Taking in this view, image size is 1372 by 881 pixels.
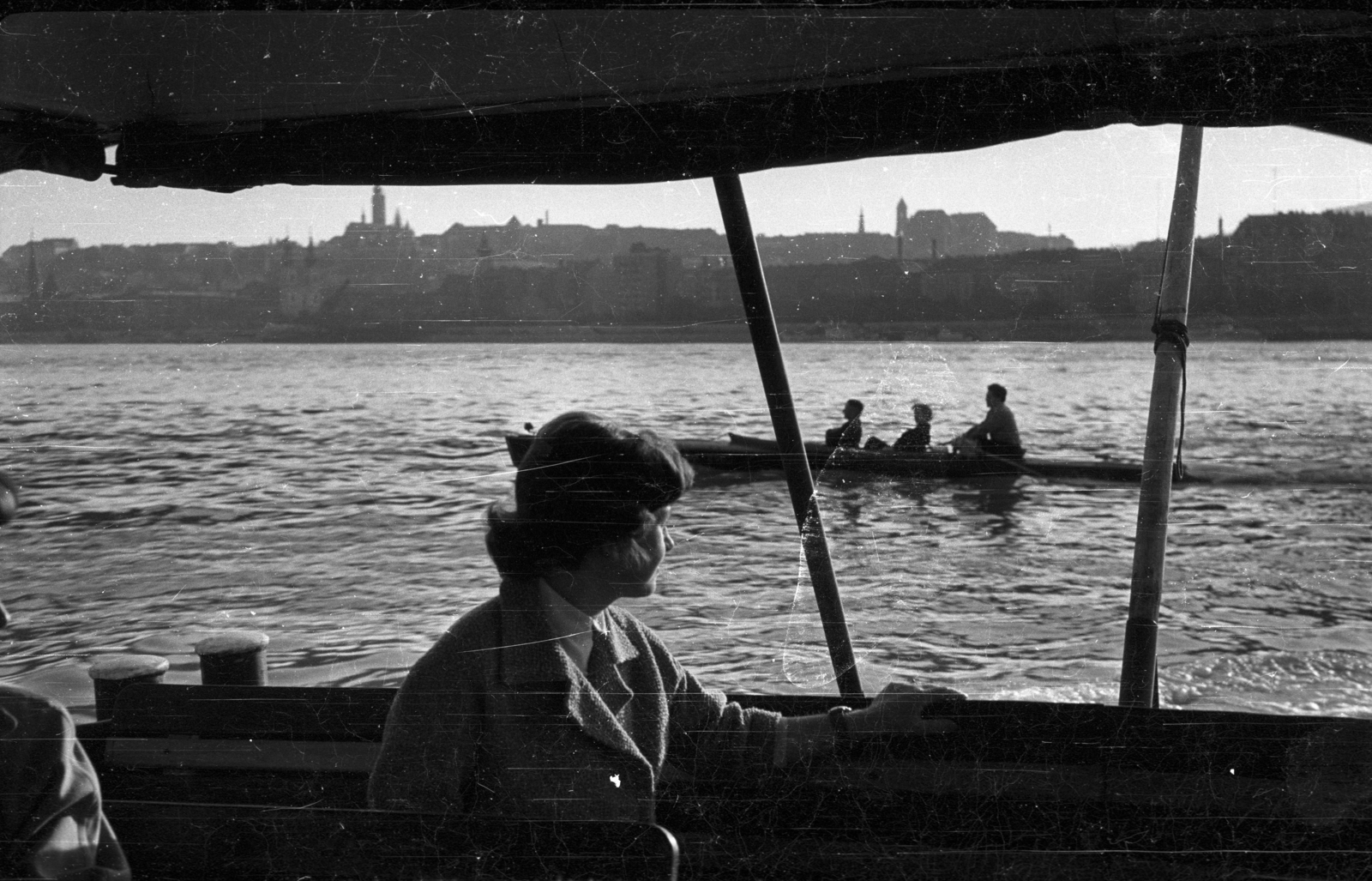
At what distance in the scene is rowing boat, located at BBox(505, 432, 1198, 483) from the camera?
935mm

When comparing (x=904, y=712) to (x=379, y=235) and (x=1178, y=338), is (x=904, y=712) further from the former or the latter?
(x=379, y=235)

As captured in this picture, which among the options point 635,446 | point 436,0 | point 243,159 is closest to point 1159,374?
point 635,446

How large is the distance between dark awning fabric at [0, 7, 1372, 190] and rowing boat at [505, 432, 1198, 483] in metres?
0.28

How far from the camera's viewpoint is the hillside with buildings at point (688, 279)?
938mm

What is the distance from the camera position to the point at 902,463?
95 centimetres

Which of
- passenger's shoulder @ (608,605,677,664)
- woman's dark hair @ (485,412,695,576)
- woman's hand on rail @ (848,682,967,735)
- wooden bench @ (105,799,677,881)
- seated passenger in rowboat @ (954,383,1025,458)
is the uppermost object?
seated passenger in rowboat @ (954,383,1025,458)

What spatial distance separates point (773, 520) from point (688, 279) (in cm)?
26

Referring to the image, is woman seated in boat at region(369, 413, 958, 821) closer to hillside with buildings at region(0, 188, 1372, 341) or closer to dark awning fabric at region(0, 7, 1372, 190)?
hillside with buildings at region(0, 188, 1372, 341)

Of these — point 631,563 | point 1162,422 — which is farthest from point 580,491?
point 1162,422

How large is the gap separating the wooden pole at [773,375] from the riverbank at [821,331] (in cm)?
2

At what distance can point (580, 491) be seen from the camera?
36.6 inches

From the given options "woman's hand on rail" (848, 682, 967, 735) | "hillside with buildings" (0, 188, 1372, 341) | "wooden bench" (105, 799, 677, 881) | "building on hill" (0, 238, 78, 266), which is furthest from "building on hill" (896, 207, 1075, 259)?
"building on hill" (0, 238, 78, 266)

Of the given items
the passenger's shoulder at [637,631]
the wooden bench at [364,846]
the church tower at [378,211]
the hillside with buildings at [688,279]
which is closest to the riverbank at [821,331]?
the hillside with buildings at [688,279]

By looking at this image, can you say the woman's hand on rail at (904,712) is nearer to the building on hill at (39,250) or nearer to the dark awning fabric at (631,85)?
the dark awning fabric at (631,85)
